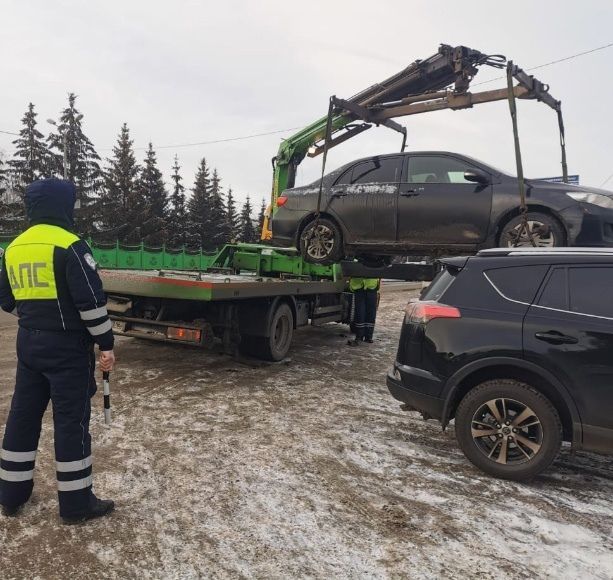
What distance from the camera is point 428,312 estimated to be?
3691mm

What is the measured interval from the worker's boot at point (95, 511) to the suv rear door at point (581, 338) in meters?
2.79

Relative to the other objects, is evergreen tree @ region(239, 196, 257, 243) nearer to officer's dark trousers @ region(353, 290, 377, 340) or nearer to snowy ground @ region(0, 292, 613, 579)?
officer's dark trousers @ region(353, 290, 377, 340)

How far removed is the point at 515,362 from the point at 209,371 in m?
3.91

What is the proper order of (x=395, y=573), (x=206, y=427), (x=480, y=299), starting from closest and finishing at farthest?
(x=395, y=573), (x=480, y=299), (x=206, y=427)

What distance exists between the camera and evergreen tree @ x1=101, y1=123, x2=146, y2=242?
35.2m

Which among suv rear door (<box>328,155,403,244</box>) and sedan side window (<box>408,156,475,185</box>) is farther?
suv rear door (<box>328,155,403,244</box>)

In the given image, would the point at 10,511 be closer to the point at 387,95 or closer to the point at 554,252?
the point at 554,252

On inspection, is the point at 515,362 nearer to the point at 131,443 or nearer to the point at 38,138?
the point at 131,443

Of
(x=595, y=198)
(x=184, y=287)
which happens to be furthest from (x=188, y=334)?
(x=595, y=198)

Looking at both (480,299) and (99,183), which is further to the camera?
(99,183)

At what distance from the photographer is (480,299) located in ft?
11.8

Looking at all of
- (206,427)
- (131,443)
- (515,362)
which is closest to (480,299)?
(515,362)

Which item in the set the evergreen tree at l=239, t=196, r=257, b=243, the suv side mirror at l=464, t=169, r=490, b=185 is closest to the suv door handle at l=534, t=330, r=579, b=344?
the suv side mirror at l=464, t=169, r=490, b=185

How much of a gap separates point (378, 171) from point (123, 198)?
33667mm
